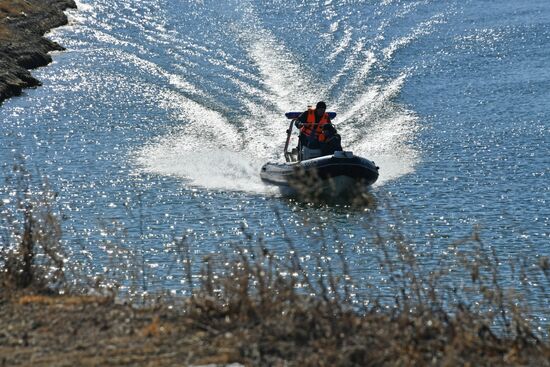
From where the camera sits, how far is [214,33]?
5197 cm

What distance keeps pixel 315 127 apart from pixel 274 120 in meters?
8.50

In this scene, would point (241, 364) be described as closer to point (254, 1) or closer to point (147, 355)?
point (147, 355)

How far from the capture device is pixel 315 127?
28.3 m

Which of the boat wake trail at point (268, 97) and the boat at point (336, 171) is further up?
the boat wake trail at point (268, 97)

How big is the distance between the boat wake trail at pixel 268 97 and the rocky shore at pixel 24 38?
5.48m

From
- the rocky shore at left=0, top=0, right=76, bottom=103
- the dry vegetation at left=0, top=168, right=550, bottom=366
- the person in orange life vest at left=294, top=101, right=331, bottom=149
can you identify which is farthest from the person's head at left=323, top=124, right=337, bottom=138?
the dry vegetation at left=0, top=168, right=550, bottom=366

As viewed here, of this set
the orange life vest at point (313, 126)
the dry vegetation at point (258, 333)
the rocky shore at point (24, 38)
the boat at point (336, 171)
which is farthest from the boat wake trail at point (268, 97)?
the dry vegetation at point (258, 333)

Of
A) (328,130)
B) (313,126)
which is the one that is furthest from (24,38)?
(328,130)

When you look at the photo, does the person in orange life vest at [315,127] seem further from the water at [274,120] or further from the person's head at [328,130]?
the water at [274,120]

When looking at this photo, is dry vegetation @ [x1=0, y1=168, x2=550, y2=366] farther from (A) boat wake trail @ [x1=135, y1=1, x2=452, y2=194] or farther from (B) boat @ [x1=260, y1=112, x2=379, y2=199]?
(A) boat wake trail @ [x1=135, y1=1, x2=452, y2=194]

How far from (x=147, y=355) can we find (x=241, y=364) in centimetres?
85

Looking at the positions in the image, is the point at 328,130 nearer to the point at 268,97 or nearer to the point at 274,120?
the point at 274,120

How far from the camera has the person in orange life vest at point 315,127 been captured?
28.2 m

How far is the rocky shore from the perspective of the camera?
42438 millimetres
